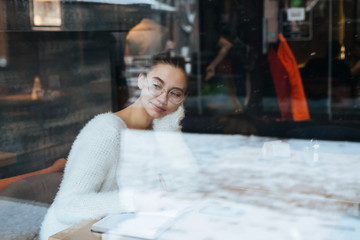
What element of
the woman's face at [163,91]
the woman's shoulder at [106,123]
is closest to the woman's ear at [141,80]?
the woman's face at [163,91]

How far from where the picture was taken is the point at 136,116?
1.64 metres

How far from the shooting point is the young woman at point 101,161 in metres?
1.40

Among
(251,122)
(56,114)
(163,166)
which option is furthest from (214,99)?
(56,114)

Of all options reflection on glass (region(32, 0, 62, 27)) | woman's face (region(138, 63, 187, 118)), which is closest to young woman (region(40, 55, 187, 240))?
woman's face (region(138, 63, 187, 118))

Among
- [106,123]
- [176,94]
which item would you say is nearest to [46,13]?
[106,123]

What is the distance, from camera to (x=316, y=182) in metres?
1.88

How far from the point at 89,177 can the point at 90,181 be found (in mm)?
14

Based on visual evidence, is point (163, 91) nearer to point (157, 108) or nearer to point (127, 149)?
point (157, 108)

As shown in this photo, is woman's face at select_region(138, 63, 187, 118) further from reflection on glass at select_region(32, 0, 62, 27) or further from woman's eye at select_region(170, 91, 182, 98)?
reflection on glass at select_region(32, 0, 62, 27)

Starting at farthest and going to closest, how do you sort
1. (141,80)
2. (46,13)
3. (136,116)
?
(141,80), (136,116), (46,13)

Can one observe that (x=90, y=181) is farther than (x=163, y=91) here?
No

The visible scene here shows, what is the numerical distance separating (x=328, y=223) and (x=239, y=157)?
1203 mm

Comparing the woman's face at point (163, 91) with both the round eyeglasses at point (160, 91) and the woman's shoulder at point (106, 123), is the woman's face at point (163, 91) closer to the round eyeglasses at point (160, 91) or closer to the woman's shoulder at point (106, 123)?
the round eyeglasses at point (160, 91)

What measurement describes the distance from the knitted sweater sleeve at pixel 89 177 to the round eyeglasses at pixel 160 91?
0.82 feet
